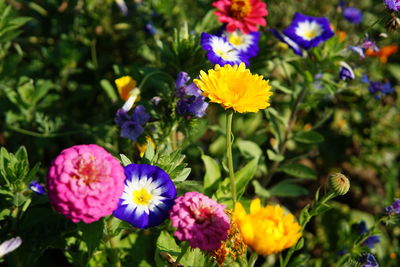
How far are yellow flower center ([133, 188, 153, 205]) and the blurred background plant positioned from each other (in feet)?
0.40

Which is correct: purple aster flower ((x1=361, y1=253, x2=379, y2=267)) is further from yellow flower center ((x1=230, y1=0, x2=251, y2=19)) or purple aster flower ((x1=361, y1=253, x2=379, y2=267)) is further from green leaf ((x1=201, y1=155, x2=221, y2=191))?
yellow flower center ((x1=230, y1=0, x2=251, y2=19))

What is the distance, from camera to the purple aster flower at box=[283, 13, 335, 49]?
220 cm

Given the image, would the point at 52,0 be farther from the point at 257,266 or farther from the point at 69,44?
the point at 257,266

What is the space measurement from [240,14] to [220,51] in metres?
0.28

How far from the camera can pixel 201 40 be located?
6.56 ft

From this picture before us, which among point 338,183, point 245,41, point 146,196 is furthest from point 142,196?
point 245,41

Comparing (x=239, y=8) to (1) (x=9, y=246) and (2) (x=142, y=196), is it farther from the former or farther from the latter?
(1) (x=9, y=246)

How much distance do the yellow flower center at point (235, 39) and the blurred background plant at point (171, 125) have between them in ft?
0.49

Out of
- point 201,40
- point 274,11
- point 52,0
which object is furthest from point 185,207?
point 274,11

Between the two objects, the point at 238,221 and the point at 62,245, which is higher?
the point at 238,221

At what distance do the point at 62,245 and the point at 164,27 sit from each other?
1.59 m

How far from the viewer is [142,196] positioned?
155 cm

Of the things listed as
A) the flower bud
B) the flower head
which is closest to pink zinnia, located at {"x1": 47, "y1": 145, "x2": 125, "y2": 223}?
the flower head

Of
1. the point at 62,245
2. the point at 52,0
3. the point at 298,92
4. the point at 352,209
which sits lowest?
the point at 352,209
